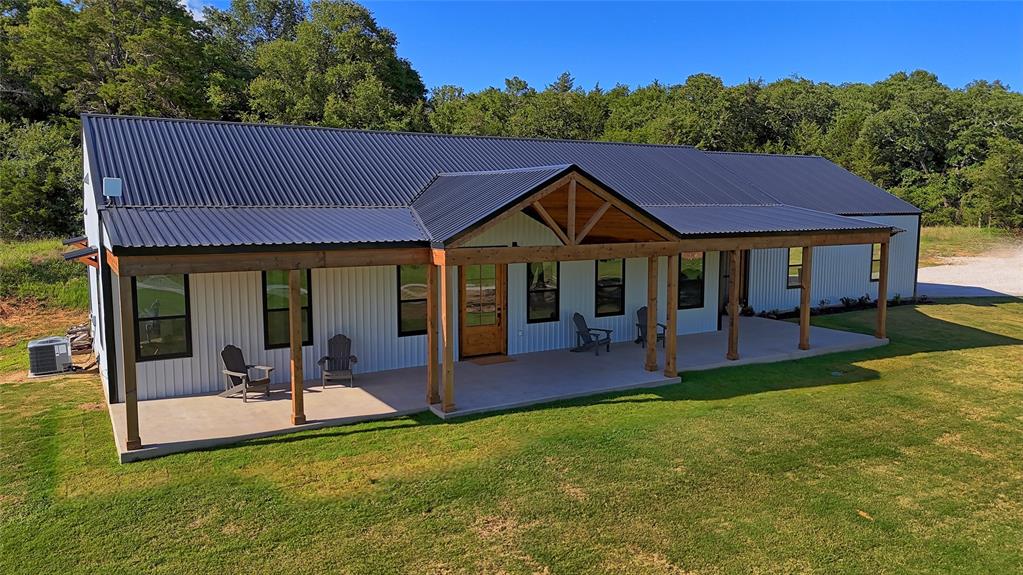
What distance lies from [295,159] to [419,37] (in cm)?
4189

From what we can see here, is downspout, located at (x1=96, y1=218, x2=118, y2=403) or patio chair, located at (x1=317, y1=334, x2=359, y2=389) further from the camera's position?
patio chair, located at (x1=317, y1=334, x2=359, y2=389)

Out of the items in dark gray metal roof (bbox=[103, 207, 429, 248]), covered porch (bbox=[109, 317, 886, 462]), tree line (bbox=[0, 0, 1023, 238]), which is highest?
tree line (bbox=[0, 0, 1023, 238])

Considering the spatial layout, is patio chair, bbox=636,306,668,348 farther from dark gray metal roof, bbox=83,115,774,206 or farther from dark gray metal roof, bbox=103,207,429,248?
dark gray metal roof, bbox=103,207,429,248

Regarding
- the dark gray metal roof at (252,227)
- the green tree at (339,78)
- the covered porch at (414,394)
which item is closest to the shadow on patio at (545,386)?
the covered porch at (414,394)

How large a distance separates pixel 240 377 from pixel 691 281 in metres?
9.99

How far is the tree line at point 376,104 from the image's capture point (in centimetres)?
3144

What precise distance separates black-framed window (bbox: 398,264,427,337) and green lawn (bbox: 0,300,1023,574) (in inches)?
122

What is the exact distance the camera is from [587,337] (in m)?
13.5

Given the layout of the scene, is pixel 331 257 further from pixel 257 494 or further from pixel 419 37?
pixel 419 37

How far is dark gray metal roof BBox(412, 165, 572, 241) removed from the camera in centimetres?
970

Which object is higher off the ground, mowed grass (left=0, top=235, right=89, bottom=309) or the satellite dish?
the satellite dish

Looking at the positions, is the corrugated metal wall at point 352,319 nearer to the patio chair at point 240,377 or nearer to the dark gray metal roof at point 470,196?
the patio chair at point 240,377

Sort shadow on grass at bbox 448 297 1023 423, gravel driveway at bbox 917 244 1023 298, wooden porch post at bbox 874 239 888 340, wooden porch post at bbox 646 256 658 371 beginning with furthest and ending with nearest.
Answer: gravel driveway at bbox 917 244 1023 298 → wooden porch post at bbox 874 239 888 340 → wooden porch post at bbox 646 256 658 371 → shadow on grass at bbox 448 297 1023 423

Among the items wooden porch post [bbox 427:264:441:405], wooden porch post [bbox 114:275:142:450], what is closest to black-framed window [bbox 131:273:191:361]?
wooden porch post [bbox 114:275:142:450]
